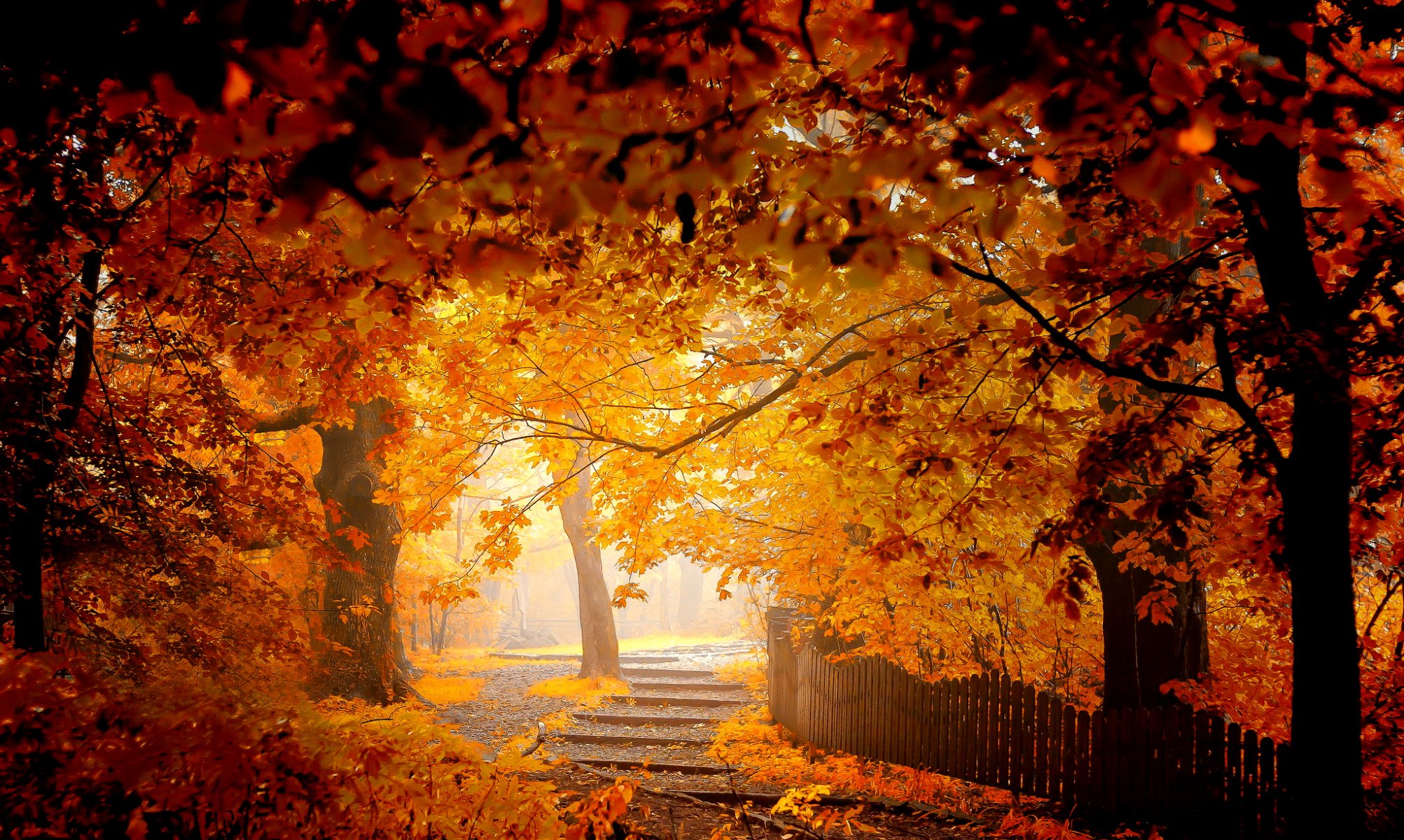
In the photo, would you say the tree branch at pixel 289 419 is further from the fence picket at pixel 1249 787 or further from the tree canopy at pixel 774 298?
the fence picket at pixel 1249 787

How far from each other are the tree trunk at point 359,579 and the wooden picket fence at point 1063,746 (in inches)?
271

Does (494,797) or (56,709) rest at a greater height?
(56,709)

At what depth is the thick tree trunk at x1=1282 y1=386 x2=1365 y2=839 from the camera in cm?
284

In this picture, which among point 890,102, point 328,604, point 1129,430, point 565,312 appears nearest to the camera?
point 890,102

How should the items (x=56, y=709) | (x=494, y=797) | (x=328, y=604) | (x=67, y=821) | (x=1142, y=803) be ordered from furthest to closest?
(x=328, y=604), (x=1142, y=803), (x=494, y=797), (x=56, y=709), (x=67, y=821)

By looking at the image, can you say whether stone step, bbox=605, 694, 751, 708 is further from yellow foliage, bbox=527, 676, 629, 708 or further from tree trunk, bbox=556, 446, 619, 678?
tree trunk, bbox=556, 446, 619, 678

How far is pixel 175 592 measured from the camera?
5.95 m

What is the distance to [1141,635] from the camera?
7.13 metres

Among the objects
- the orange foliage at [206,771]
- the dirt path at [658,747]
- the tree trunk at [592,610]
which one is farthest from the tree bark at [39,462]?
the tree trunk at [592,610]

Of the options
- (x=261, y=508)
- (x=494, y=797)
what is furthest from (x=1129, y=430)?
(x=261, y=508)

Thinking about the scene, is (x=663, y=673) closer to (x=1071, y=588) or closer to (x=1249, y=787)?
(x=1249, y=787)

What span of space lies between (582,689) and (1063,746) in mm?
11033

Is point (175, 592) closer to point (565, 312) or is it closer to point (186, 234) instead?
point (186, 234)

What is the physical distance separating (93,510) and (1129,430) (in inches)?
273
